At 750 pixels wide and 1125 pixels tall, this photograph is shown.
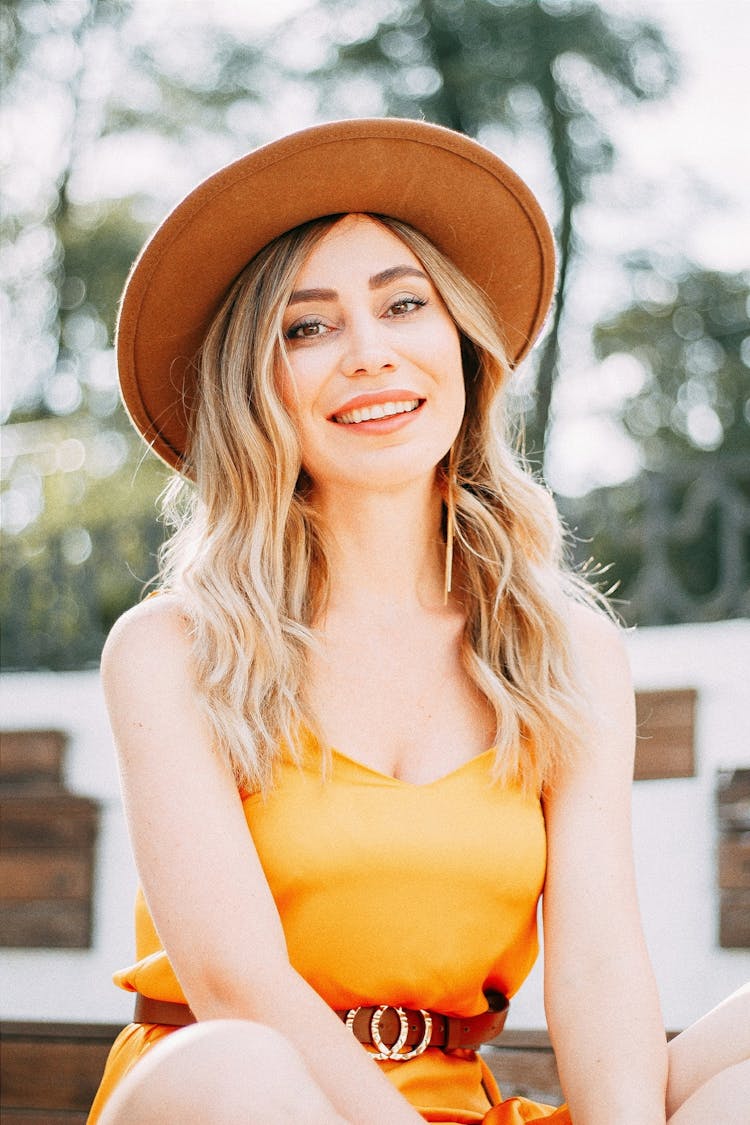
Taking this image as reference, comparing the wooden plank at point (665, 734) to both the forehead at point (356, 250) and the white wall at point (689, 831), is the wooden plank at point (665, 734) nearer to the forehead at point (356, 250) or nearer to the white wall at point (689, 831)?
the white wall at point (689, 831)

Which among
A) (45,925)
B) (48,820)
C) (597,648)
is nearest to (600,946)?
(597,648)

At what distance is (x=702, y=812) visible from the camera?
3.66 metres

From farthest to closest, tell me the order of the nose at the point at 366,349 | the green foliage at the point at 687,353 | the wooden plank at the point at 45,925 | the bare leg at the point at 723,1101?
the green foliage at the point at 687,353, the wooden plank at the point at 45,925, the nose at the point at 366,349, the bare leg at the point at 723,1101

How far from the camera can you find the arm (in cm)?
181

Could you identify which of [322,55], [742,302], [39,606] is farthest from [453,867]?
[742,302]

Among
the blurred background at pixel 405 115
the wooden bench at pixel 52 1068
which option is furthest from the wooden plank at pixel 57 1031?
the blurred background at pixel 405 115

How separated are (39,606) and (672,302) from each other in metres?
6.14

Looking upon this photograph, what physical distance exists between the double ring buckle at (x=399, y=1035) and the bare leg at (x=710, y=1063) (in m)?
0.34

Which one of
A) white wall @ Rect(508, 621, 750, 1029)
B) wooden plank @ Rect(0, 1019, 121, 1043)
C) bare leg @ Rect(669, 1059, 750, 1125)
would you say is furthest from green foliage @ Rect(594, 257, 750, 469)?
bare leg @ Rect(669, 1059, 750, 1125)

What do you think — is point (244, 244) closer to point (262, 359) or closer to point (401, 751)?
point (262, 359)

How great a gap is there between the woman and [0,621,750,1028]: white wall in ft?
4.11

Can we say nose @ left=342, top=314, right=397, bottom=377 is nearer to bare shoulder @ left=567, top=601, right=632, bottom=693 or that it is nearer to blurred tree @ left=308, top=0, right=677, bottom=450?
bare shoulder @ left=567, top=601, right=632, bottom=693

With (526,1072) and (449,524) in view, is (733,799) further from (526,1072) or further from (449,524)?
(449,524)

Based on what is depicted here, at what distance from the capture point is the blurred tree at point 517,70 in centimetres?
949
